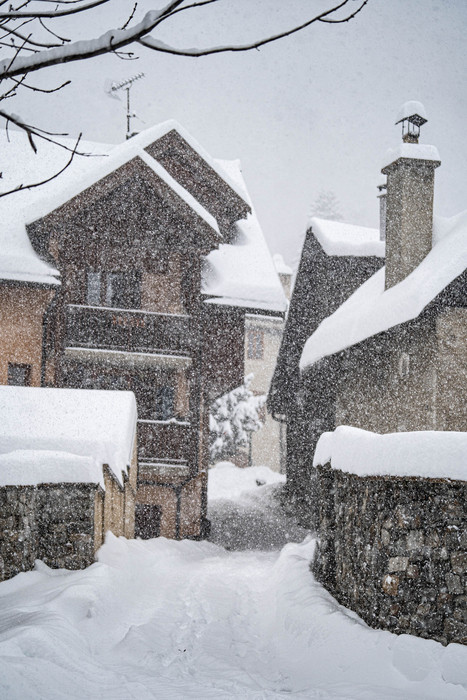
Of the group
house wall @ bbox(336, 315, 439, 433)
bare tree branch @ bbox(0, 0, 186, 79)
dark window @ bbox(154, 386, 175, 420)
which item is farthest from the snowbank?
dark window @ bbox(154, 386, 175, 420)

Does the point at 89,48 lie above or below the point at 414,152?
below

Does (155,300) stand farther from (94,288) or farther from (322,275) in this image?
(322,275)

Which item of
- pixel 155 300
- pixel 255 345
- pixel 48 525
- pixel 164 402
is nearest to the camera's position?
pixel 48 525

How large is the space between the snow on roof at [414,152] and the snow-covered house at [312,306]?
16.7 ft

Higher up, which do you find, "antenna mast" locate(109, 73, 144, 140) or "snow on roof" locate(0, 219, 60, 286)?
"antenna mast" locate(109, 73, 144, 140)

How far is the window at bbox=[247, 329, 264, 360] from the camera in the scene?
38.2m

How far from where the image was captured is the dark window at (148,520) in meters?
16.5

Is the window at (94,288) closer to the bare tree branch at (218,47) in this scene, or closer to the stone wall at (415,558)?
the stone wall at (415,558)

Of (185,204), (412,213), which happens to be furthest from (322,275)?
(412,213)

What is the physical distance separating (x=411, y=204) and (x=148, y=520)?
30.5 feet

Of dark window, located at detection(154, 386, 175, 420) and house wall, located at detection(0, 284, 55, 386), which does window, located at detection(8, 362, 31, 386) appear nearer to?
house wall, located at detection(0, 284, 55, 386)

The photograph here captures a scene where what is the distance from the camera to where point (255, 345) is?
38.5 meters

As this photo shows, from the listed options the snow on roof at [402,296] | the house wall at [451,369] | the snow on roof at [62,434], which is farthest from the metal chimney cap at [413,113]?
the snow on roof at [62,434]

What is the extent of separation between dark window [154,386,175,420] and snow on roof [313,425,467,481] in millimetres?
10840
